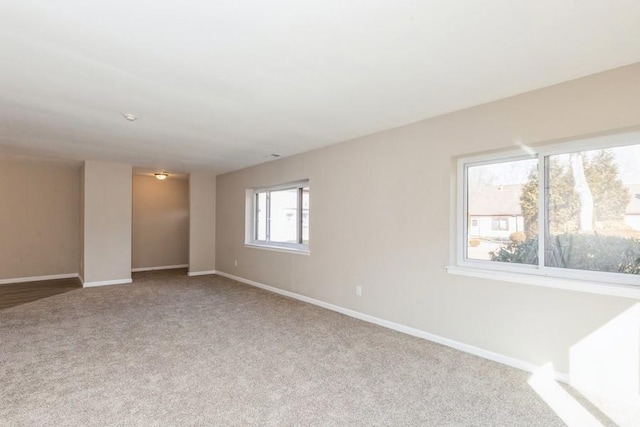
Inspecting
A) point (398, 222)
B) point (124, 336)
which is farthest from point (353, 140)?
point (124, 336)

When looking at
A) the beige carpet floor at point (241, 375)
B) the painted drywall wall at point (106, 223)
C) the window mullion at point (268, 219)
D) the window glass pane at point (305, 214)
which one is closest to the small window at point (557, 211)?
the beige carpet floor at point (241, 375)

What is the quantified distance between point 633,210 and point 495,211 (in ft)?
3.19

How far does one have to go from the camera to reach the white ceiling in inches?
68.2

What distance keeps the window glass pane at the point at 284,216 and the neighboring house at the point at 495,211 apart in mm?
3067

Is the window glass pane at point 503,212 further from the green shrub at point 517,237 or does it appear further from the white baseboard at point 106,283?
the white baseboard at point 106,283

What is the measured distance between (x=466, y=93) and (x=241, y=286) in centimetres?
485

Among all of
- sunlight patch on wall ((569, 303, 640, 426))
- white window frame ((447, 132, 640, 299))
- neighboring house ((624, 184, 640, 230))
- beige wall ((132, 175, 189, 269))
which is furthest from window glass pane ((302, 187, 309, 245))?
beige wall ((132, 175, 189, 269))

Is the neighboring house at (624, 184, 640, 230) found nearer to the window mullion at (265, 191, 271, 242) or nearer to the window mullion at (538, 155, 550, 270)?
the window mullion at (538, 155, 550, 270)

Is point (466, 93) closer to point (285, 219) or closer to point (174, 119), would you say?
point (174, 119)

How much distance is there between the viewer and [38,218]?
6.66 metres

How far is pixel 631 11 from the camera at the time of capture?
1726mm

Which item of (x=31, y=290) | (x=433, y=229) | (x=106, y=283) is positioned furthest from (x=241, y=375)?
(x=31, y=290)

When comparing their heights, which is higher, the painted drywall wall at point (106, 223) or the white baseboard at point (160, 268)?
the painted drywall wall at point (106, 223)

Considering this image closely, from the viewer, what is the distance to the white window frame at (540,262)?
2434 millimetres
